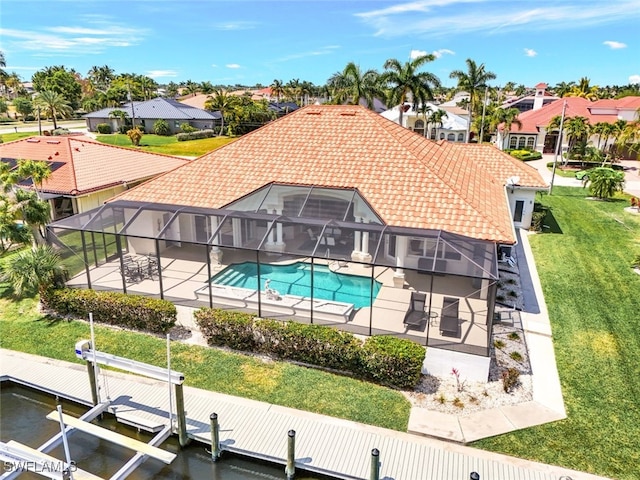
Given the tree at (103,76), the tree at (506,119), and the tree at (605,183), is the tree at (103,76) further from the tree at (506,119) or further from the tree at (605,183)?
the tree at (605,183)

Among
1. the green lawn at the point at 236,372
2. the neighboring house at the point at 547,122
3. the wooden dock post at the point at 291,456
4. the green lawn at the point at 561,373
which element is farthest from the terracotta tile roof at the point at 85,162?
the neighboring house at the point at 547,122

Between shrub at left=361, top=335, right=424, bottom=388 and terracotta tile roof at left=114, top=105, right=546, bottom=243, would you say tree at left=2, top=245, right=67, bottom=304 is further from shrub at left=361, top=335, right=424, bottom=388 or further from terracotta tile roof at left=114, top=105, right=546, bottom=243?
shrub at left=361, top=335, right=424, bottom=388

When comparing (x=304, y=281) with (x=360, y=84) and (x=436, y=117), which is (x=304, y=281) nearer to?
(x=360, y=84)

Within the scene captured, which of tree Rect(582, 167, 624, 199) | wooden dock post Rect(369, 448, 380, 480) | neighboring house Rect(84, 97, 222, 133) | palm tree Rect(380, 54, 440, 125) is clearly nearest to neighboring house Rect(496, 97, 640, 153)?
palm tree Rect(380, 54, 440, 125)

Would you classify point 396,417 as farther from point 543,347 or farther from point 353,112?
point 353,112

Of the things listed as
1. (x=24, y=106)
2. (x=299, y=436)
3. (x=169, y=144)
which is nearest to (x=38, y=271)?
(x=299, y=436)

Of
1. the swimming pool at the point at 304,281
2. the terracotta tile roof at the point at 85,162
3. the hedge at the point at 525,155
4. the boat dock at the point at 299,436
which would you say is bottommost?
the boat dock at the point at 299,436
